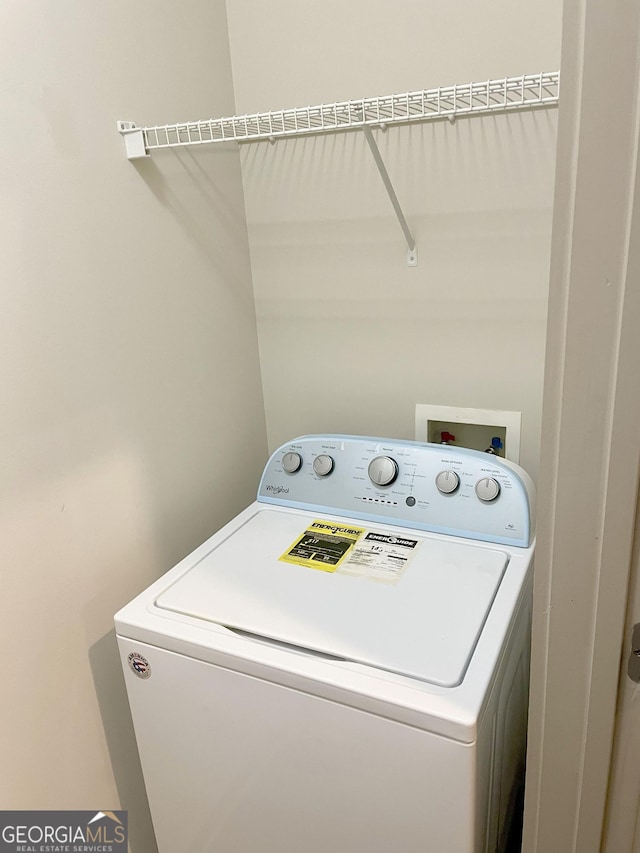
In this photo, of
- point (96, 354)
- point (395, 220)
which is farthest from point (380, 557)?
point (395, 220)

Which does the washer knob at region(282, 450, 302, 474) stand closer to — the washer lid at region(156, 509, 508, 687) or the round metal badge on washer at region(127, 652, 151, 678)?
the washer lid at region(156, 509, 508, 687)

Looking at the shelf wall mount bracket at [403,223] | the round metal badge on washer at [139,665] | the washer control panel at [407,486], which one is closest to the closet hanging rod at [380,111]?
the shelf wall mount bracket at [403,223]

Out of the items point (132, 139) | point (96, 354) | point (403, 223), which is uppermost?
point (132, 139)

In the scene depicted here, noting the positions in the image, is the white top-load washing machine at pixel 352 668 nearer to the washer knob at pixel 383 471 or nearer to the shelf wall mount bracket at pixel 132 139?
the washer knob at pixel 383 471

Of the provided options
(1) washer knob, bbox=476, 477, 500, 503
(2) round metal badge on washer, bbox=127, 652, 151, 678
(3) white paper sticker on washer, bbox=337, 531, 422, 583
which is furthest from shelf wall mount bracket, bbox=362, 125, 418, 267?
(2) round metal badge on washer, bbox=127, 652, 151, 678

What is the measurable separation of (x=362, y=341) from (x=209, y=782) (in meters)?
1.06

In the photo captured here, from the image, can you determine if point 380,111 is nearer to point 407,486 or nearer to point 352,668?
point 407,486

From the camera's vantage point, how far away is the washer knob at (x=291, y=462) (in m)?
1.46

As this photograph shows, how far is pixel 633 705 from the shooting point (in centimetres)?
71

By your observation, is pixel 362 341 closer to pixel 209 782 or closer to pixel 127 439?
pixel 127 439

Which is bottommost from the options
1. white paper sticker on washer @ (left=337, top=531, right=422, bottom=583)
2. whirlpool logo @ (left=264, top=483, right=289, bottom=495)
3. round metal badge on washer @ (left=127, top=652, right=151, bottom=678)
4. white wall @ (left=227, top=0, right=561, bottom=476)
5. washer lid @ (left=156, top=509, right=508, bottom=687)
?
round metal badge on washer @ (left=127, top=652, right=151, bottom=678)

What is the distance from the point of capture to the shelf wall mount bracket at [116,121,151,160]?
1200 millimetres

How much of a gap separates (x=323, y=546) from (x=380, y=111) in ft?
3.08

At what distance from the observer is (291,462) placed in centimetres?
147
